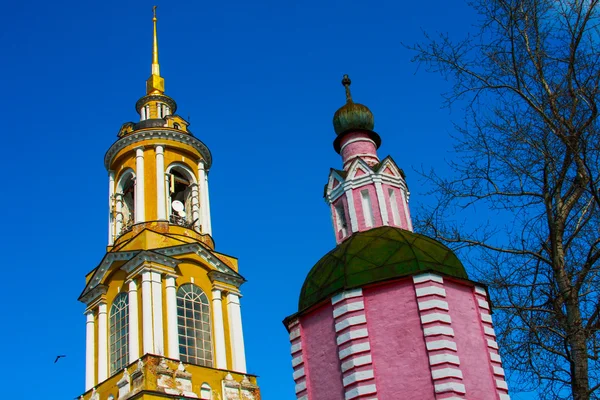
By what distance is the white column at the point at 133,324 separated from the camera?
24.2 meters

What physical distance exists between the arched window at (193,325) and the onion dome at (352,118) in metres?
10.6

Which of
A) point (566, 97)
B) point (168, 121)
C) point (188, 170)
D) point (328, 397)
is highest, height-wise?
point (168, 121)

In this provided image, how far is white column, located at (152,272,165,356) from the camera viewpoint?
24125 millimetres

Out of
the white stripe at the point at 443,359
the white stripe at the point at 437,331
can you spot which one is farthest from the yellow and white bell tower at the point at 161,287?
the white stripe at the point at 443,359

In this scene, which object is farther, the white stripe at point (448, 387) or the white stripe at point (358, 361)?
the white stripe at point (358, 361)

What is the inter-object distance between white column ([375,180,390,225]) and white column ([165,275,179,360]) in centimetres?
1061

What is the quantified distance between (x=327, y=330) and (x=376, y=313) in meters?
1.02

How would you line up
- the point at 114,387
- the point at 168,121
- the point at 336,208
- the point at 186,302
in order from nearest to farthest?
1. the point at 336,208
2. the point at 114,387
3. the point at 186,302
4. the point at 168,121

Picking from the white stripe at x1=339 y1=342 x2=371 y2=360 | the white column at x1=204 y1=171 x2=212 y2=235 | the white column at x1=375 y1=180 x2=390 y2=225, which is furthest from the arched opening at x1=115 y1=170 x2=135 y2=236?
the white stripe at x1=339 y1=342 x2=371 y2=360

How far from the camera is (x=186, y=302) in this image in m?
26.1

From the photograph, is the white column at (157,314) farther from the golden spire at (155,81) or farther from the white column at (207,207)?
the golden spire at (155,81)

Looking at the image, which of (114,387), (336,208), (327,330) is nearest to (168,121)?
(114,387)

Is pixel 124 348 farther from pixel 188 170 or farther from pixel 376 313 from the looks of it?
pixel 376 313

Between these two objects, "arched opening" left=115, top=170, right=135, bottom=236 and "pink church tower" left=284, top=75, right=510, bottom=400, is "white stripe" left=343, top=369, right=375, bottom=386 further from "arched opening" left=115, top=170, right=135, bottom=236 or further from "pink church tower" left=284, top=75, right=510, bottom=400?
"arched opening" left=115, top=170, right=135, bottom=236
